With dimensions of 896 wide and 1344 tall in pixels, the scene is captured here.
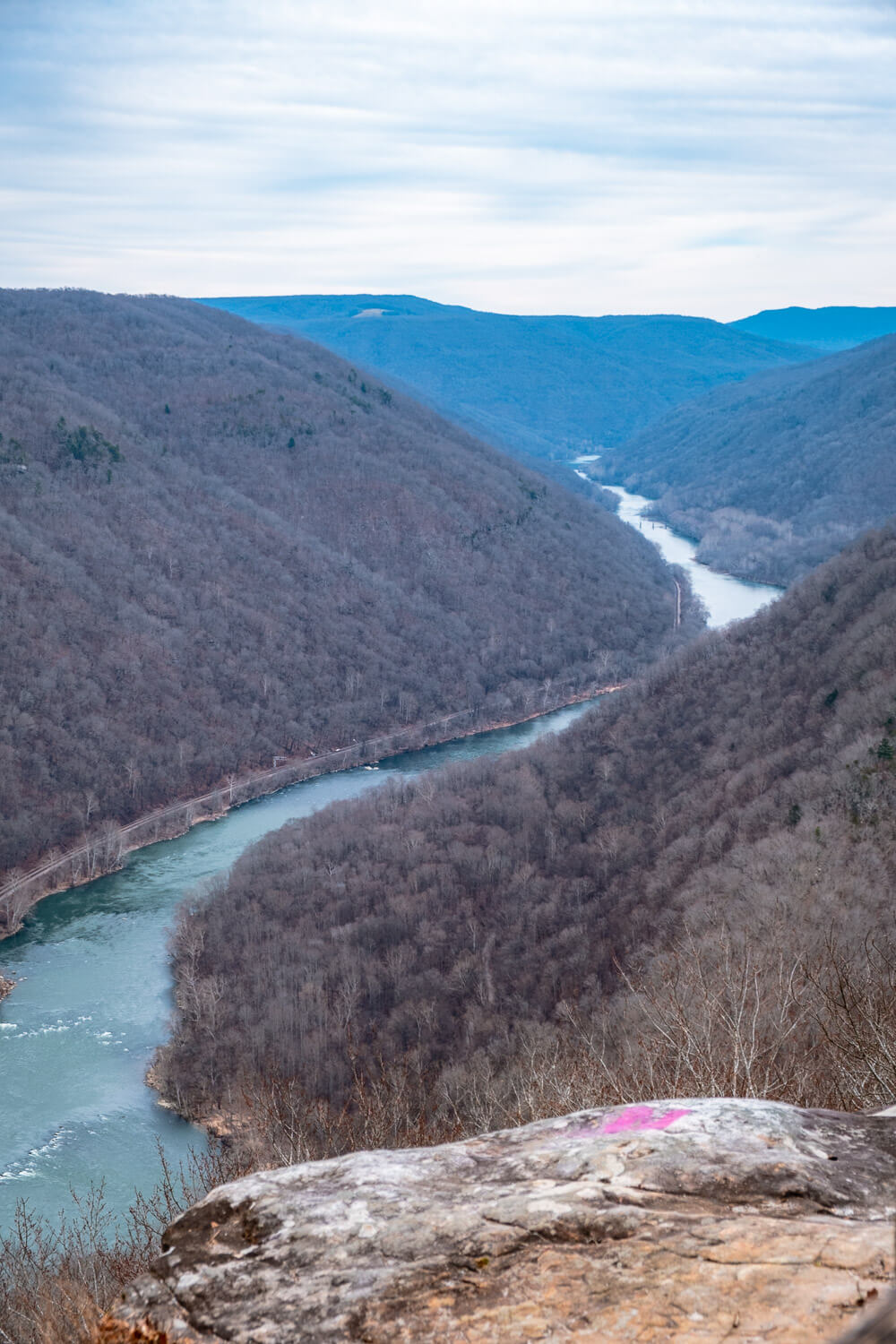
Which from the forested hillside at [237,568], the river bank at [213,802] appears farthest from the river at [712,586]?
the river bank at [213,802]

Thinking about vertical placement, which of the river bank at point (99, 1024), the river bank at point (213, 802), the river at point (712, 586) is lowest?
the river bank at point (99, 1024)

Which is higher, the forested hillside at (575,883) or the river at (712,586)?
the river at (712,586)

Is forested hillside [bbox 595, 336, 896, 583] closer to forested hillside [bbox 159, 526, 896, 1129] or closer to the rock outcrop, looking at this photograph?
forested hillside [bbox 159, 526, 896, 1129]

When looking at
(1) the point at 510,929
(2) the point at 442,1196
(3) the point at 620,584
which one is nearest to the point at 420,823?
(1) the point at 510,929

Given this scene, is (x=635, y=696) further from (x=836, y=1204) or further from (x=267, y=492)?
(x=267, y=492)

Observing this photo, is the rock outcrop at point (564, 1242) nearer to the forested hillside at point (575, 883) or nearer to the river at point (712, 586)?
the forested hillside at point (575, 883)

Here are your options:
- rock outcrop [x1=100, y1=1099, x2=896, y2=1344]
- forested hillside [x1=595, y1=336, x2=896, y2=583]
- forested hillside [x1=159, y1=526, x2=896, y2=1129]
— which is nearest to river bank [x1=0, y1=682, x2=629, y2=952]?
forested hillside [x1=159, y1=526, x2=896, y2=1129]

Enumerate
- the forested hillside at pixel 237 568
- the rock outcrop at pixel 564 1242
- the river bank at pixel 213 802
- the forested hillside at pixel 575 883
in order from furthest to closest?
1. the forested hillside at pixel 237 568
2. the river bank at pixel 213 802
3. the forested hillside at pixel 575 883
4. the rock outcrop at pixel 564 1242

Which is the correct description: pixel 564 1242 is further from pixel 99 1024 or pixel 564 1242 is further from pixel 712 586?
pixel 712 586
